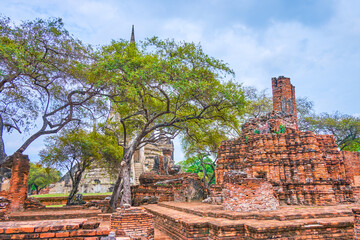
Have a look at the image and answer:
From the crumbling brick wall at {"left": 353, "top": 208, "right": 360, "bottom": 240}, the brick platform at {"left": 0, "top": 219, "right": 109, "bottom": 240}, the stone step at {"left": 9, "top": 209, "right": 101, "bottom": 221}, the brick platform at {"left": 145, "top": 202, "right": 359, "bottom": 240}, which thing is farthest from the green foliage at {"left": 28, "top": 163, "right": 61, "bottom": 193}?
the crumbling brick wall at {"left": 353, "top": 208, "right": 360, "bottom": 240}

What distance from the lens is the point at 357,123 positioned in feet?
73.9

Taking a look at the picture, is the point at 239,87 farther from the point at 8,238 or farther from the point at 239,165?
the point at 8,238

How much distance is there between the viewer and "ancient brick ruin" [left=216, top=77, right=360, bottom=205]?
31.3ft

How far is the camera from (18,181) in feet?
38.2

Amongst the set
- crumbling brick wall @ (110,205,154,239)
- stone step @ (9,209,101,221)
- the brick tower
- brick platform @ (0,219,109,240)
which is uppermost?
the brick tower

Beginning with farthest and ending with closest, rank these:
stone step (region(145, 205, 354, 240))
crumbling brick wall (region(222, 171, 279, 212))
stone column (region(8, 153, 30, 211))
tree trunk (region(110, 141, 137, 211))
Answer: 1. tree trunk (region(110, 141, 137, 211))
2. stone column (region(8, 153, 30, 211))
3. crumbling brick wall (region(222, 171, 279, 212))
4. stone step (region(145, 205, 354, 240))

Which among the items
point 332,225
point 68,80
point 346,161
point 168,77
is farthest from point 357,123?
point 68,80

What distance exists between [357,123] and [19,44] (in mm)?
24271

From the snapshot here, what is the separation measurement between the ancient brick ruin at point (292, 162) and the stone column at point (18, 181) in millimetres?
8363

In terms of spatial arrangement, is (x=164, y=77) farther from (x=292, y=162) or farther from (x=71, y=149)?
(x=71, y=149)

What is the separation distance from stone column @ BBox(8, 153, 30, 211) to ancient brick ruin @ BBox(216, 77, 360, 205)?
8.36 m

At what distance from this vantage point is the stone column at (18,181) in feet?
37.9

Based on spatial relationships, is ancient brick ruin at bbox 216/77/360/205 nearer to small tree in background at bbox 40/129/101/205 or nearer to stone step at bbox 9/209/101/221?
stone step at bbox 9/209/101/221

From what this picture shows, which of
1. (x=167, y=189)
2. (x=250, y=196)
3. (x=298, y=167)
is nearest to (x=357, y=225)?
(x=250, y=196)
